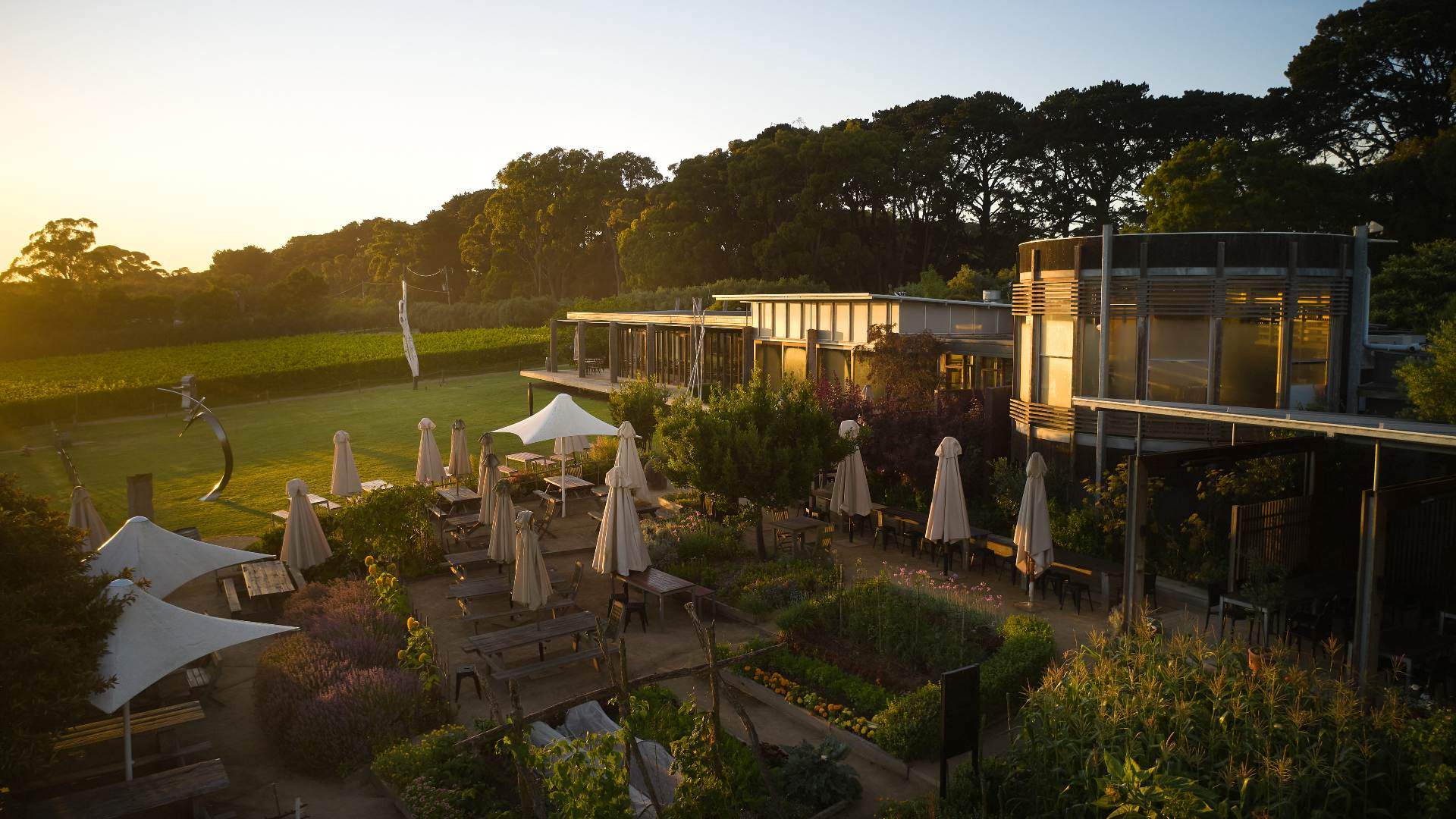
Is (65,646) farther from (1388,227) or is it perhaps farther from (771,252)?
(771,252)

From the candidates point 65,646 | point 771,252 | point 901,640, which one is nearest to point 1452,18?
point 771,252

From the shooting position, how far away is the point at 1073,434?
17172mm

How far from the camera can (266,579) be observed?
46.5 feet

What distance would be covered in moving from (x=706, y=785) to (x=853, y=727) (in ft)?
10.0

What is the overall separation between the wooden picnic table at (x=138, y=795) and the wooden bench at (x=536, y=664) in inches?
123

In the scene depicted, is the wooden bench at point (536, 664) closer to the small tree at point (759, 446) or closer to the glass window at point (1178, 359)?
the small tree at point (759, 446)

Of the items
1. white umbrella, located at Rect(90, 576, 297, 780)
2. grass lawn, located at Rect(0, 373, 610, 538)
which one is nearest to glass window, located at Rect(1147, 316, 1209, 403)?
white umbrella, located at Rect(90, 576, 297, 780)

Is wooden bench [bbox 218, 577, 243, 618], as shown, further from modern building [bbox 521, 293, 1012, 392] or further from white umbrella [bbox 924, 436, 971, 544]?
modern building [bbox 521, 293, 1012, 392]

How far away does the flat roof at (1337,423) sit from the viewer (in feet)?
30.2

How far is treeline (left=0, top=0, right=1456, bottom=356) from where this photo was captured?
36.2 meters

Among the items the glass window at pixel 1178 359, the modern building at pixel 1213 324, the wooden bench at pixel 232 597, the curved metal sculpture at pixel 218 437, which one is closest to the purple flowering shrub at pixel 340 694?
the wooden bench at pixel 232 597

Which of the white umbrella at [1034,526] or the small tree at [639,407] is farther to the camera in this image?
the small tree at [639,407]

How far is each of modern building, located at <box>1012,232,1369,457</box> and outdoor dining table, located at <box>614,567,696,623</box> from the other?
855cm

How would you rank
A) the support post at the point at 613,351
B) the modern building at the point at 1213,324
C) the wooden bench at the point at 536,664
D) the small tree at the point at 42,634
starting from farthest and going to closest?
the support post at the point at 613,351
the modern building at the point at 1213,324
the wooden bench at the point at 536,664
the small tree at the point at 42,634
